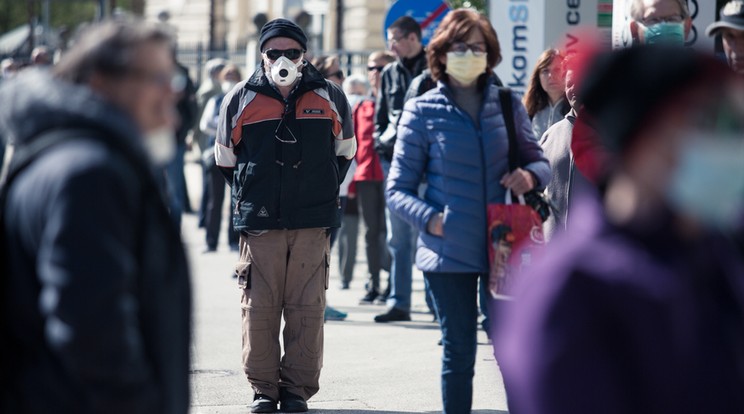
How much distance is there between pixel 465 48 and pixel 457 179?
58cm

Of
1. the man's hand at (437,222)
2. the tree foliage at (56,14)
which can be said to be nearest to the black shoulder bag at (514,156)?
the man's hand at (437,222)

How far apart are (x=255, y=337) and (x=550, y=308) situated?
4.51m

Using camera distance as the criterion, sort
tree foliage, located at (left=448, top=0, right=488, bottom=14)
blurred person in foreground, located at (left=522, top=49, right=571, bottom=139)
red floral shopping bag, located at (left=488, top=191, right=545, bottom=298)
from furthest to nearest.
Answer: tree foliage, located at (left=448, top=0, right=488, bottom=14) → blurred person in foreground, located at (left=522, top=49, right=571, bottom=139) → red floral shopping bag, located at (left=488, top=191, right=545, bottom=298)

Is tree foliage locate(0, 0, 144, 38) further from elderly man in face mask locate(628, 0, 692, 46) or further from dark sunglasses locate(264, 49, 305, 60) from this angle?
elderly man in face mask locate(628, 0, 692, 46)

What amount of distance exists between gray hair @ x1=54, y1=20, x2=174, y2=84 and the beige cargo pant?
3825 mm

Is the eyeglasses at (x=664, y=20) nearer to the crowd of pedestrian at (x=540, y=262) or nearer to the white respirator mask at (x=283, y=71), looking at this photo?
the white respirator mask at (x=283, y=71)

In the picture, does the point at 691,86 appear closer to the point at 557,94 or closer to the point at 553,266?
the point at 553,266

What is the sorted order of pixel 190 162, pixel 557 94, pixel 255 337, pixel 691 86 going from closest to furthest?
pixel 691 86, pixel 255 337, pixel 557 94, pixel 190 162

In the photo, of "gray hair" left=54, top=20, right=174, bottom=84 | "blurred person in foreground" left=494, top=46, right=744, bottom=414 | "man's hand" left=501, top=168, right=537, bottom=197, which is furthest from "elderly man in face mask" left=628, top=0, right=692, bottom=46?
"blurred person in foreground" left=494, top=46, right=744, bottom=414

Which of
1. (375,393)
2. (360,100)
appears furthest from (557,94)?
(360,100)

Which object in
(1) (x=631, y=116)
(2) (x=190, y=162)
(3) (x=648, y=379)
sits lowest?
(2) (x=190, y=162)

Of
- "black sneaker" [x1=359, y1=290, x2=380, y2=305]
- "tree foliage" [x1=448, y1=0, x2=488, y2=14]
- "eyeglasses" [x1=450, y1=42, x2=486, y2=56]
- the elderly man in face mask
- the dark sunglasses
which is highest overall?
"tree foliage" [x1=448, y1=0, x2=488, y2=14]

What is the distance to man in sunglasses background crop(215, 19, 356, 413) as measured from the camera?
6965 millimetres

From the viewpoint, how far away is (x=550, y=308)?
2.58 meters
